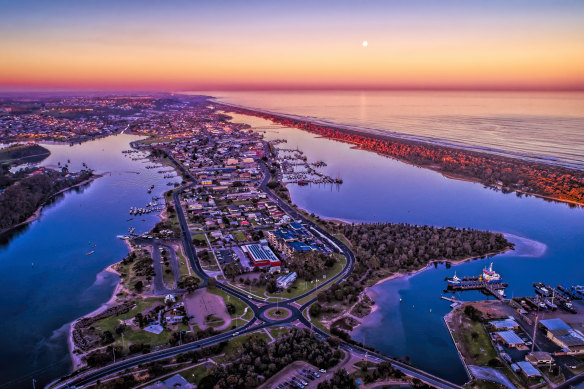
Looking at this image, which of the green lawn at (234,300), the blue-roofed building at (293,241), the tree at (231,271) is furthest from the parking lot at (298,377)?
the blue-roofed building at (293,241)

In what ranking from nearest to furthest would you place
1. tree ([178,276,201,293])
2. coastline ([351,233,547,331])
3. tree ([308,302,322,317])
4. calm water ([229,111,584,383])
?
calm water ([229,111,584,383]) < tree ([308,302,322,317]) < coastline ([351,233,547,331]) < tree ([178,276,201,293])

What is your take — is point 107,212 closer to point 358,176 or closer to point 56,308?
point 56,308

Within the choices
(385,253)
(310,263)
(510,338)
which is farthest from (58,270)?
(510,338)

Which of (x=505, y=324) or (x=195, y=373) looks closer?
(x=195, y=373)

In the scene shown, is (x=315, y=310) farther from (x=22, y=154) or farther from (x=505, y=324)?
(x=22, y=154)

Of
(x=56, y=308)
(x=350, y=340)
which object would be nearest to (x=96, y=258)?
(x=56, y=308)

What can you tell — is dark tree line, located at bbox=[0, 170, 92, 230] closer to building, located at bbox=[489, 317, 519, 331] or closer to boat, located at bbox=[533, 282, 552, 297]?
building, located at bbox=[489, 317, 519, 331]

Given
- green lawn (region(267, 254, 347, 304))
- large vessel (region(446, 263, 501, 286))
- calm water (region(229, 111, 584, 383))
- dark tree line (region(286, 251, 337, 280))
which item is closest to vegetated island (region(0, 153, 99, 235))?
dark tree line (region(286, 251, 337, 280))
